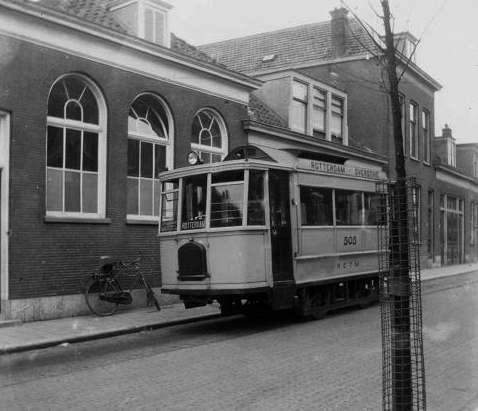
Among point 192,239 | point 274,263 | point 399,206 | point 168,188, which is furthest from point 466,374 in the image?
point 168,188

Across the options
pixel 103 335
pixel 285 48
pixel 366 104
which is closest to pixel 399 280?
pixel 103 335

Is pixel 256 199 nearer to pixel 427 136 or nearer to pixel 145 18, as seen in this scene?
pixel 145 18

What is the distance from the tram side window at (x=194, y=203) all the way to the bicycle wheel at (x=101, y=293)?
7.64 ft

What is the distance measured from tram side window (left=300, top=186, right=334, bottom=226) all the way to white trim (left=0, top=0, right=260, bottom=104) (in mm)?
4775

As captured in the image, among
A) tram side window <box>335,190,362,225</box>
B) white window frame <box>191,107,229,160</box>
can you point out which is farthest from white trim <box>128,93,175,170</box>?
tram side window <box>335,190,362,225</box>

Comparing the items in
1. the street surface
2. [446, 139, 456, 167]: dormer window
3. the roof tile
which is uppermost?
the roof tile

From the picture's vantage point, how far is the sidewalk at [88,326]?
29.0 feet

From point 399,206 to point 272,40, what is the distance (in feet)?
77.6

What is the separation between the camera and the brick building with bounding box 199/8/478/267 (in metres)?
20.6

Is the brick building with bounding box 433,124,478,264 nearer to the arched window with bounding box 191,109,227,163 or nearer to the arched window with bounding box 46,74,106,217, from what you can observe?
the arched window with bounding box 191,109,227,163

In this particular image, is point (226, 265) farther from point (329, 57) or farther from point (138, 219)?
point (329, 57)

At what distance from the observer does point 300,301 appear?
36.5 ft

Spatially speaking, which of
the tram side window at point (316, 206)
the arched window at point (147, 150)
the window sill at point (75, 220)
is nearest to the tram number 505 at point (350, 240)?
the tram side window at point (316, 206)

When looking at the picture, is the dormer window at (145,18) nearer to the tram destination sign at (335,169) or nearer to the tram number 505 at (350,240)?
the tram destination sign at (335,169)
